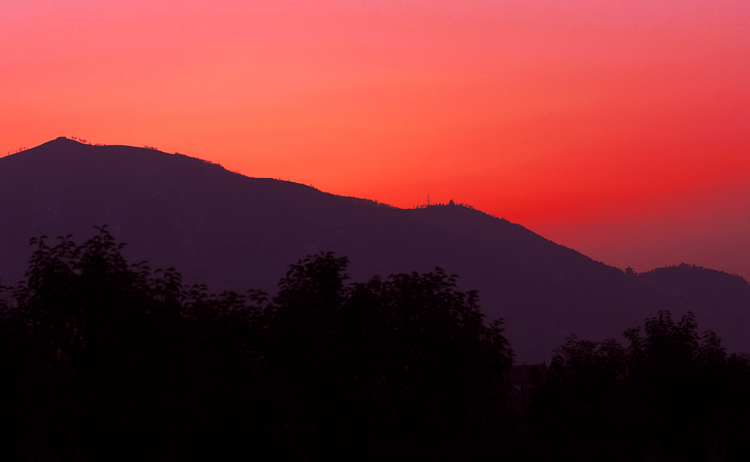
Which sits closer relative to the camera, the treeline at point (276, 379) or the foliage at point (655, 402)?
the treeline at point (276, 379)

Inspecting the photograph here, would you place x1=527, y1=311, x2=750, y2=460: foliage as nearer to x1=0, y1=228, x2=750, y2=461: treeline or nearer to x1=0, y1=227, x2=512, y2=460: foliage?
x1=0, y1=228, x2=750, y2=461: treeline

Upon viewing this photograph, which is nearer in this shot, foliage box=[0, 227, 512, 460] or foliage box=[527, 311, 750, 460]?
foliage box=[0, 227, 512, 460]

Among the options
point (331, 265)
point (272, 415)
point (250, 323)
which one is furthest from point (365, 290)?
point (272, 415)

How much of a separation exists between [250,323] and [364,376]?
307cm

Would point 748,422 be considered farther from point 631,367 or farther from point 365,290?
point 365,290

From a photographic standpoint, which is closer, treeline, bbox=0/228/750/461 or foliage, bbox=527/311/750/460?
treeline, bbox=0/228/750/461

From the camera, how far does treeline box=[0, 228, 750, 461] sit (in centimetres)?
1553

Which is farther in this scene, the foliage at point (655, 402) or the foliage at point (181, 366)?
the foliage at point (655, 402)

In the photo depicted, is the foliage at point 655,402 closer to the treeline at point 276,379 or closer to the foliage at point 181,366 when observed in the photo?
the treeline at point 276,379

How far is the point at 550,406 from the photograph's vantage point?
24469mm

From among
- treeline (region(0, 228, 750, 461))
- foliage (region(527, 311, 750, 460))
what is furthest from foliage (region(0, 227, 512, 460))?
foliage (region(527, 311, 750, 460))

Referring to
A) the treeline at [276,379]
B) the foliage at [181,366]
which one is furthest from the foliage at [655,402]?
the foliage at [181,366]

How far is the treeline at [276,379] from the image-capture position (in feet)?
51.0

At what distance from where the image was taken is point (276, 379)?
15.9m
